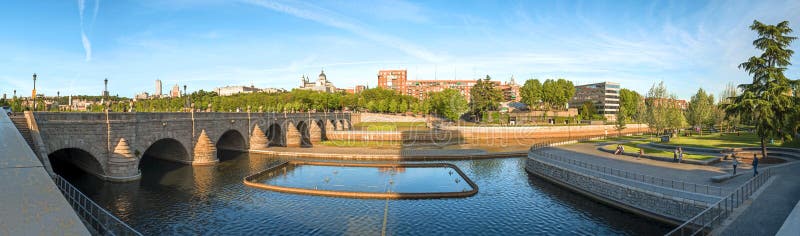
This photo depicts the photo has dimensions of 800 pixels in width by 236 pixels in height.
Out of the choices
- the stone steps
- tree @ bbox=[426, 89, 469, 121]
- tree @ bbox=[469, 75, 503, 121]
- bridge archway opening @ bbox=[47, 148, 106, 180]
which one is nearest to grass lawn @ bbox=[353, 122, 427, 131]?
tree @ bbox=[426, 89, 469, 121]

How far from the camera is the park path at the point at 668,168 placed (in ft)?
84.2

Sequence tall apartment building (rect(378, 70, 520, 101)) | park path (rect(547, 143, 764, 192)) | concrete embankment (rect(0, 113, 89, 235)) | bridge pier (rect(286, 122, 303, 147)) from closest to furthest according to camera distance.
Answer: concrete embankment (rect(0, 113, 89, 235))
park path (rect(547, 143, 764, 192))
bridge pier (rect(286, 122, 303, 147))
tall apartment building (rect(378, 70, 520, 101))

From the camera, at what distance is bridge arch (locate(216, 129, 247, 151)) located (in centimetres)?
5388

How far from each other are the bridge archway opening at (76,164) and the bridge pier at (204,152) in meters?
9.24

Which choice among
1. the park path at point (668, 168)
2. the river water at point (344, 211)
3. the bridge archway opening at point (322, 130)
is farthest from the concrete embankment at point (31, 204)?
the bridge archway opening at point (322, 130)

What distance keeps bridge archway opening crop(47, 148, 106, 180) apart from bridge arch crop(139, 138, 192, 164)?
229 inches

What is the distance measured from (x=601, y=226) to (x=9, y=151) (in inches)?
1032

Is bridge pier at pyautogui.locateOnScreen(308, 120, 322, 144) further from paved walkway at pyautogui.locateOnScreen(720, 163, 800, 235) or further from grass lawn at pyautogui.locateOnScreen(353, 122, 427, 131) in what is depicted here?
paved walkway at pyautogui.locateOnScreen(720, 163, 800, 235)

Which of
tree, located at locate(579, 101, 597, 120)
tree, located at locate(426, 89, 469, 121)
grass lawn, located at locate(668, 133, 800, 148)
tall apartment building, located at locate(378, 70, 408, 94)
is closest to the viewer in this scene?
grass lawn, located at locate(668, 133, 800, 148)

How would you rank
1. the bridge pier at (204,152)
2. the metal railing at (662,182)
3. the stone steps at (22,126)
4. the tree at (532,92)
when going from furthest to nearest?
the tree at (532,92)
the bridge pier at (204,152)
the stone steps at (22,126)
the metal railing at (662,182)

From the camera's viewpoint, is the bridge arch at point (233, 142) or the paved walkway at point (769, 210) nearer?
the paved walkway at point (769, 210)

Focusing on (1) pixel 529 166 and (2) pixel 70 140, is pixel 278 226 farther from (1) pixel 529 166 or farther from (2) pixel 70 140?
(1) pixel 529 166

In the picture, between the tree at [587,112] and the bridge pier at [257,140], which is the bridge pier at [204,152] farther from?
the tree at [587,112]

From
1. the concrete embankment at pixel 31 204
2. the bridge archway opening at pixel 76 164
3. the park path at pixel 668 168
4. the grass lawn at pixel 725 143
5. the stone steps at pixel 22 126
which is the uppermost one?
Result: the stone steps at pixel 22 126
